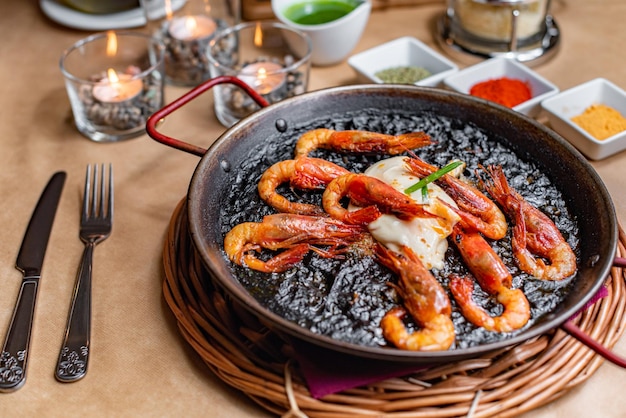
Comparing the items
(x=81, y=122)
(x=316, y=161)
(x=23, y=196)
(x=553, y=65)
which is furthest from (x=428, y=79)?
(x=23, y=196)

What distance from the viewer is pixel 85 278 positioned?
1.92 metres

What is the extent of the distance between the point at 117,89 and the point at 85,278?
80 cm

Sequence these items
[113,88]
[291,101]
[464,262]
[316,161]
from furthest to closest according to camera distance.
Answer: [113,88] → [291,101] → [316,161] → [464,262]

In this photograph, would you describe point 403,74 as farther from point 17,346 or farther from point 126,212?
point 17,346

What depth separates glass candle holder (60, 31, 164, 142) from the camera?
2398mm

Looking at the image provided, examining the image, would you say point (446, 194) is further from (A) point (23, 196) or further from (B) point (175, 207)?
(A) point (23, 196)

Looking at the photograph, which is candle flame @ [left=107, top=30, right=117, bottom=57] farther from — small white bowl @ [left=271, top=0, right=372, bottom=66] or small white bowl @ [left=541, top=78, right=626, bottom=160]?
small white bowl @ [left=541, top=78, right=626, bottom=160]

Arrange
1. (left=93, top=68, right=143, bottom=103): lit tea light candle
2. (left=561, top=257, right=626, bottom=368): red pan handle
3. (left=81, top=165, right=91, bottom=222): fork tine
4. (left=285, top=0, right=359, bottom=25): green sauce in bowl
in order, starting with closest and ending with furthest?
(left=561, top=257, right=626, bottom=368): red pan handle → (left=81, top=165, right=91, bottom=222): fork tine → (left=93, top=68, right=143, bottom=103): lit tea light candle → (left=285, top=0, right=359, bottom=25): green sauce in bowl

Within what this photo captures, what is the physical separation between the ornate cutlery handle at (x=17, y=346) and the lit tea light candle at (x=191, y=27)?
1292 millimetres

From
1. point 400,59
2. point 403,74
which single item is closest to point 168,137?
point 403,74

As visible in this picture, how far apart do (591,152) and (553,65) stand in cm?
64

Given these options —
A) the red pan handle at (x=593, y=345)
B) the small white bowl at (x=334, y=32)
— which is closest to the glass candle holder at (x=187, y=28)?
the small white bowl at (x=334, y=32)


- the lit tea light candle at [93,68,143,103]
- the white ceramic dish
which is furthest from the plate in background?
the lit tea light candle at [93,68,143,103]

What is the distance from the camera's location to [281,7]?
9.37ft
